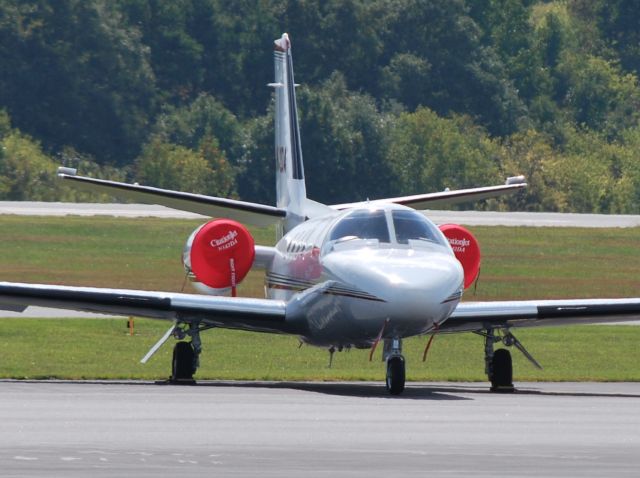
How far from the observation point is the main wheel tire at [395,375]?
2073 cm

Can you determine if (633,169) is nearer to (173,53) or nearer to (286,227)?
(173,53)

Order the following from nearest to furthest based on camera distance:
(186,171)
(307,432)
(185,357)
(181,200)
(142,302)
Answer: (307,432) < (142,302) < (185,357) < (181,200) < (186,171)

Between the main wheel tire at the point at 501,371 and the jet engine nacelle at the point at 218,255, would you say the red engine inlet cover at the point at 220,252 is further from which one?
the main wheel tire at the point at 501,371

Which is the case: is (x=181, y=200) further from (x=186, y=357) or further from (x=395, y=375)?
(x=395, y=375)

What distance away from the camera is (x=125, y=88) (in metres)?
91.2

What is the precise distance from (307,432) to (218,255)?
963 cm

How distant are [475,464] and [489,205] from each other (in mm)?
67440

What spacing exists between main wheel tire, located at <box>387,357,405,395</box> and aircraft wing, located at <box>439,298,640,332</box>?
1.80 m

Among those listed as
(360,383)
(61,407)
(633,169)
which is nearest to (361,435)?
(61,407)

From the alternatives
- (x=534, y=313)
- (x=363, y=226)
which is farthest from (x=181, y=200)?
(x=534, y=313)

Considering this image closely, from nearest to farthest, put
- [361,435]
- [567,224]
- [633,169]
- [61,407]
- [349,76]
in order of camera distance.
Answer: [361,435]
[61,407]
[567,224]
[633,169]
[349,76]

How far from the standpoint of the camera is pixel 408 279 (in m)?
20.2

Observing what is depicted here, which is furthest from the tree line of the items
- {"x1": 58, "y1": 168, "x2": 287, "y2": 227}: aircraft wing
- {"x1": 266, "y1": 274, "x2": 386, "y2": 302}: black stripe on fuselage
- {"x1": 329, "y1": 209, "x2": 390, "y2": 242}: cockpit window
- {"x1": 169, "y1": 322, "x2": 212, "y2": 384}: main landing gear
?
{"x1": 329, "y1": 209, "x2": 390, "y2": 242}: cockpit window

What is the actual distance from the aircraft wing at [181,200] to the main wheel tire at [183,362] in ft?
6.47
